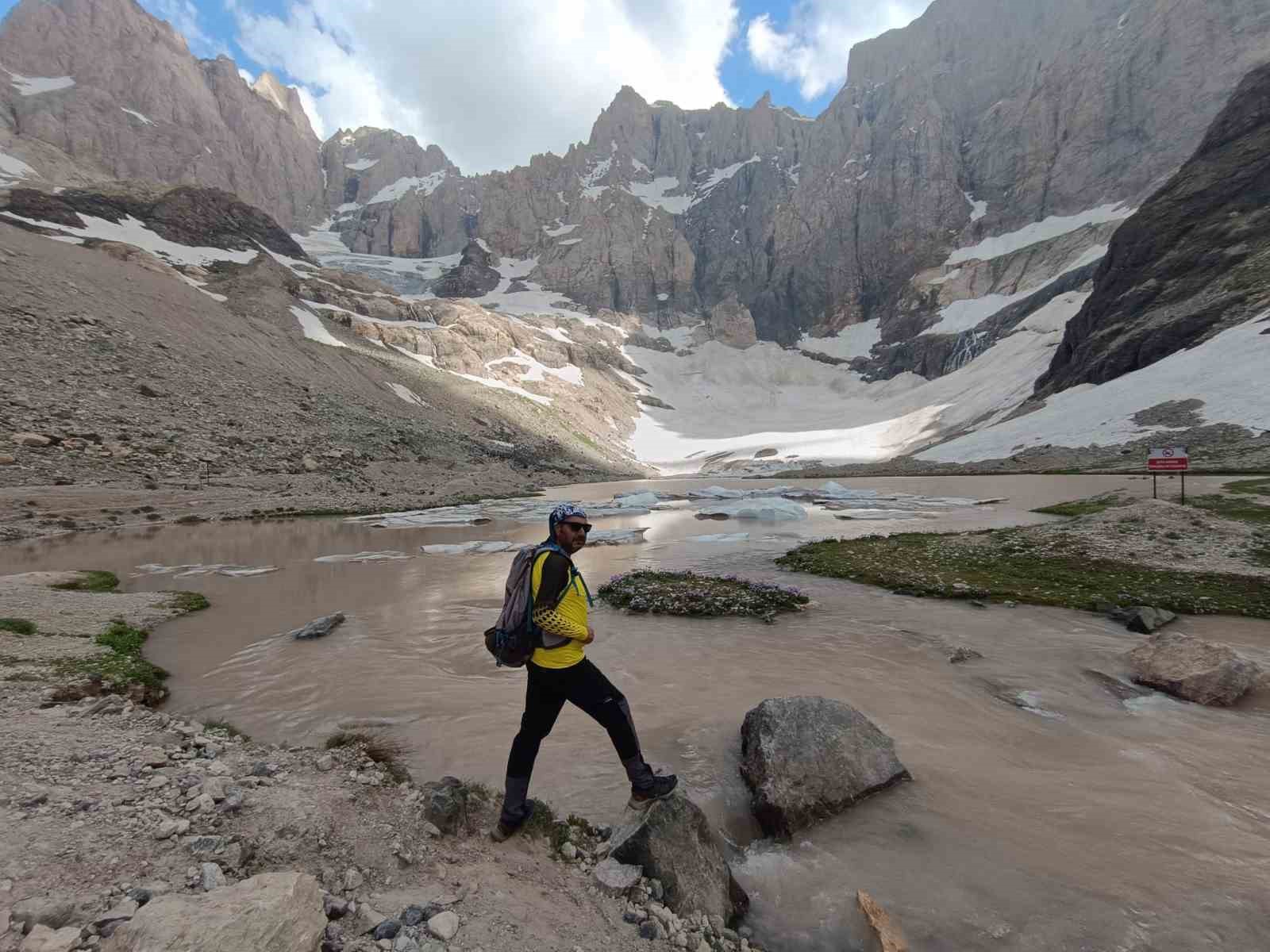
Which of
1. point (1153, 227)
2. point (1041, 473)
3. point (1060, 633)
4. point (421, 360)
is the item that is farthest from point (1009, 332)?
point (1060, 633)

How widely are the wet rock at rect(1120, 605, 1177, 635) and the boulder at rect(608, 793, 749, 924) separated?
1148 cm

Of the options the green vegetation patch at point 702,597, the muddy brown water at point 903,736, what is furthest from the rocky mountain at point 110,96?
the green vegetation patch at point 702,597

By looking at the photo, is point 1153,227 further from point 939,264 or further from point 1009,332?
point 939,264

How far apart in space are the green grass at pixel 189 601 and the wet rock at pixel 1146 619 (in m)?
22.4

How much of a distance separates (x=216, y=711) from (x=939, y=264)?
720 ft

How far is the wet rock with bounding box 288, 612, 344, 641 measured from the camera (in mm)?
12344

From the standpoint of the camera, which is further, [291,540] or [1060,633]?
[291,540]

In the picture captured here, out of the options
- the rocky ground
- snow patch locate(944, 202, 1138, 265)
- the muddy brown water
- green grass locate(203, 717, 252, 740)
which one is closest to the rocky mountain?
the muddy brown water

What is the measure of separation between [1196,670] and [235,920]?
12108mm

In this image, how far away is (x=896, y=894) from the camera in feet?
15.9

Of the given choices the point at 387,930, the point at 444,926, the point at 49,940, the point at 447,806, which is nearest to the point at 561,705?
the point at 447,806

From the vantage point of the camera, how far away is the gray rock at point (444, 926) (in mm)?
3598

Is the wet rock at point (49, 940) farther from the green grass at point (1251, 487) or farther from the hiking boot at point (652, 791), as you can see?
the green grass at point (1251, 487)

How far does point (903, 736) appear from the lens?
25.0ft
